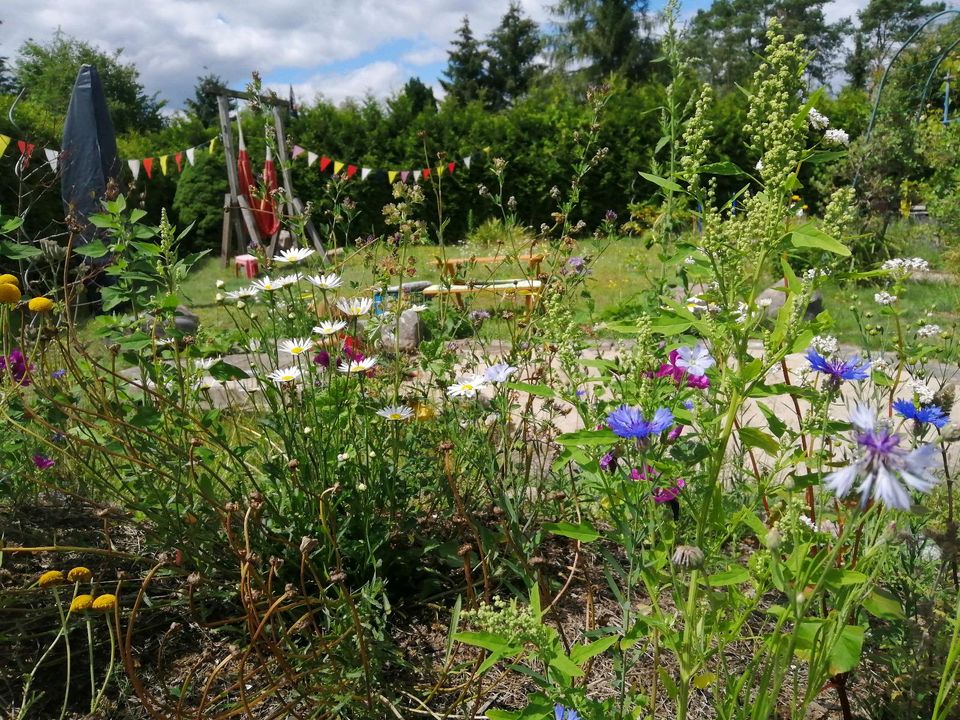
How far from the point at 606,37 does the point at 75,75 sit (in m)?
27.0

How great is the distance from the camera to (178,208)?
12.4m

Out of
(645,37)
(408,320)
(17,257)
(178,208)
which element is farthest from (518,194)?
(645,37)

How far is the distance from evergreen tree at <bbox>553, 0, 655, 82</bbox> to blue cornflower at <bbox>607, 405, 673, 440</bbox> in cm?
3482

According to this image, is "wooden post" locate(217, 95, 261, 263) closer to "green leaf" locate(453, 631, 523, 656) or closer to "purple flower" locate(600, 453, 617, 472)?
"purple flower" locate(600, 453, 617, 472)

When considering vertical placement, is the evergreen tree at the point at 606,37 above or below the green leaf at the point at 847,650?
above

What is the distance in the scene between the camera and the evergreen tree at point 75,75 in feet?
121

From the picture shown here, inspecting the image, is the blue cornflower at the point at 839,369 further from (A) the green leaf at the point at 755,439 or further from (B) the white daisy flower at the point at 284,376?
(B) the white daisy flower at the point at 284,376

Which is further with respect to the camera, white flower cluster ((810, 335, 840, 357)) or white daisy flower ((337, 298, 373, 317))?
white daisy flower ((337, 298, 373, 317))

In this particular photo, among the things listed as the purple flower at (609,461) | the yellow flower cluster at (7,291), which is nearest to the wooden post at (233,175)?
the yellow flower cluster at (7,291)

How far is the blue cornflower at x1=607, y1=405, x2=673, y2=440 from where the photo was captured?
107 centimetres

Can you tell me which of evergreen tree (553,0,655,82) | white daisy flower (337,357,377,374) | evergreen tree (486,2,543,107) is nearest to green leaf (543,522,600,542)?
white daisy flower (337,357,377,374)

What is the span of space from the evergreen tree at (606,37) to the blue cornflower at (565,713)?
35121mm

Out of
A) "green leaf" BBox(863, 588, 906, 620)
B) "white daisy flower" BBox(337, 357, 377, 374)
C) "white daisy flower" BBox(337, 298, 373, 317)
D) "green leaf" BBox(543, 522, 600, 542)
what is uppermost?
"white daisy flower" BBox(337, 298, 373, 317)

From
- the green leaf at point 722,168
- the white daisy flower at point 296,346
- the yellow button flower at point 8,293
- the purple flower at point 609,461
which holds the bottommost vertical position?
the purple flower at point 609,461
